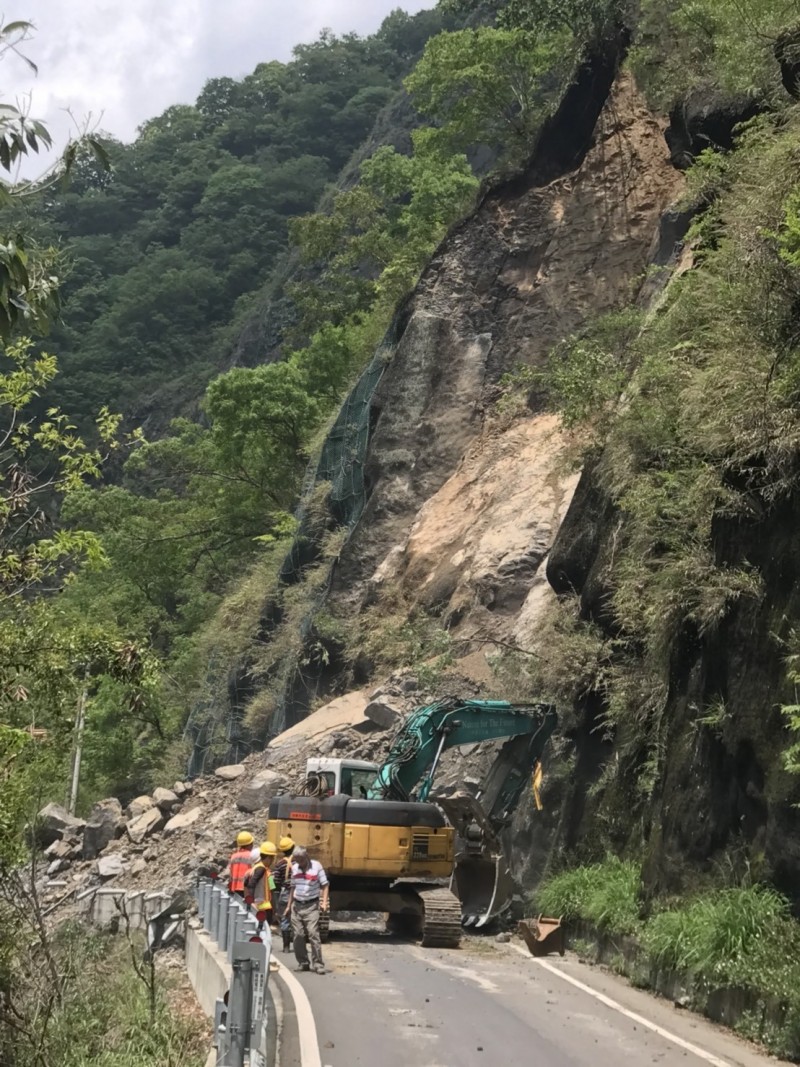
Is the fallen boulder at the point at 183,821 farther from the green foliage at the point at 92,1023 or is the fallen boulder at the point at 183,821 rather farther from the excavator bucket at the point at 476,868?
the green foliage at the point at 92,1023

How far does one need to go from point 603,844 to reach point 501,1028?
23.8 ft

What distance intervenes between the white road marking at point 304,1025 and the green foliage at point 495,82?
2994cm

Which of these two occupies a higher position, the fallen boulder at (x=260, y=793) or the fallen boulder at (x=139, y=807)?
the fallen boulder at (x=260, y=793)

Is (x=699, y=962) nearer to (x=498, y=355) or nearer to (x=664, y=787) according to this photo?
(x=664, y=787)

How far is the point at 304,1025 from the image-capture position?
35.6ft

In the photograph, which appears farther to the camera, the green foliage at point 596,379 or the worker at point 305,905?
the green foliage at point 596,379

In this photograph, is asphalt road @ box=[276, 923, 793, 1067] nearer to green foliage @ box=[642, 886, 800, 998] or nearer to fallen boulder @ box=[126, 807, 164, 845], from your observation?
green foliage @ box=[642, 886, 800, 998]

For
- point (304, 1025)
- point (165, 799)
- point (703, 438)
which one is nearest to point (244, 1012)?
point (304, 1025)

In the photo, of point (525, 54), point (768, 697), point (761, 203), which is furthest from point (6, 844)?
point (525, 54)

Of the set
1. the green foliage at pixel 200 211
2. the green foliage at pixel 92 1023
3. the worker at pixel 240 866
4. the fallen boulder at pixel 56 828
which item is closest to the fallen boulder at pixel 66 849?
the fallen boulder at pixel 56 828

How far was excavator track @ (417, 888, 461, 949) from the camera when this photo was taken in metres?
17.3

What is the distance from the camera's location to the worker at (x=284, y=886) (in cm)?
1589

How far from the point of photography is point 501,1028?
11055 millimetres

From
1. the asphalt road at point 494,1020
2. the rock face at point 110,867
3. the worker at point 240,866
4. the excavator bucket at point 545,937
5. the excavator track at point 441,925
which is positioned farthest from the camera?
the rock face at point 110,867
